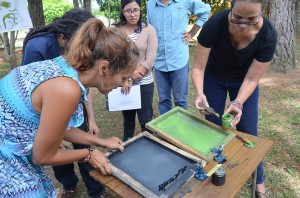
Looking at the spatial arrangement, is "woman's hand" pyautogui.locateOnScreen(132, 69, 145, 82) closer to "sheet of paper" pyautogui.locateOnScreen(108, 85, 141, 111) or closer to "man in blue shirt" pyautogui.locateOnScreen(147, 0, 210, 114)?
"sheet of paper" pyautogui.locateOnScreen(108, 85, 141, 111)

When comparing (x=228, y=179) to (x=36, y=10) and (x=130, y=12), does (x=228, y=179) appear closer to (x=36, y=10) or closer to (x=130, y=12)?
(x=130, y=12)

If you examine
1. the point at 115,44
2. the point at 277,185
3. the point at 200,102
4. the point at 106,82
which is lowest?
the point at 277,185

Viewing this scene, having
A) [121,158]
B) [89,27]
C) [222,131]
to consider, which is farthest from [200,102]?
[89,27]

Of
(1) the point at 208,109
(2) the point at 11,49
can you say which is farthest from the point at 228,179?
(2) the point at 11,49

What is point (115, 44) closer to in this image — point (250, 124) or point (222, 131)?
point (222, 131)

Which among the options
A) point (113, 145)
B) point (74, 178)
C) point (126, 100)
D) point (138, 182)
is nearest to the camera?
point (138, 182)

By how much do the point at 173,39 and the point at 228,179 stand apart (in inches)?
74.0

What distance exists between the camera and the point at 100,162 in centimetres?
139

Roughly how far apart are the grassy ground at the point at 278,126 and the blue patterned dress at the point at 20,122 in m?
1.27

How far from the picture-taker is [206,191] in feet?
4.24

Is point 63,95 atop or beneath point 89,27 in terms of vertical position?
beneath

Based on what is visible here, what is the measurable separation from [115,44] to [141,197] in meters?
0.69

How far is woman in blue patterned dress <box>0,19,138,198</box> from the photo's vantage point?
1062mm

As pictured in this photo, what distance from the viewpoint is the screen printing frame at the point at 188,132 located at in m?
1.53
